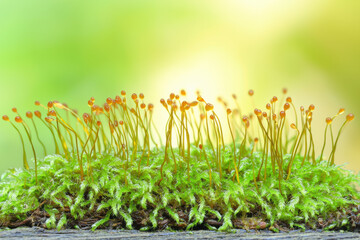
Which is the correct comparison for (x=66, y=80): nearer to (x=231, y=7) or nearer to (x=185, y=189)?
(x=231, y=7)

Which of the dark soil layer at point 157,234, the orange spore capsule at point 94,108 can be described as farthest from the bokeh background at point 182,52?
the dark soil layer at point 157,234

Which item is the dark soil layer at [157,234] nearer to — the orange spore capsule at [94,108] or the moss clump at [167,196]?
the moss clump at [167,196]

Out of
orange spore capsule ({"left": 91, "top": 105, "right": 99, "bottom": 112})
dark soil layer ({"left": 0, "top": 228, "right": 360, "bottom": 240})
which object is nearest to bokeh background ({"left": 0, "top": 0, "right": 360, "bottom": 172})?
orange spore capsule ({"left": 91, "top": 105, "right": 99, "bottom": 112})

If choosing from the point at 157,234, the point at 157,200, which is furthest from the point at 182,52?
the point at 157,234

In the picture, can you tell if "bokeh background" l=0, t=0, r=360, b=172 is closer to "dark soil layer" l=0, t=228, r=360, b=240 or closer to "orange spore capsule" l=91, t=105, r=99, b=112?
"orange spore capsule" l=91, t=105, r=99, b=112

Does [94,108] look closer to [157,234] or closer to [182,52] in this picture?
[157,234]

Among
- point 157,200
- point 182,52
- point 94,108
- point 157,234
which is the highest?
point 182,52

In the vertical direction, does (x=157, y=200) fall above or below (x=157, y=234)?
above
